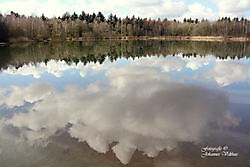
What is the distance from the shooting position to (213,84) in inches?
742

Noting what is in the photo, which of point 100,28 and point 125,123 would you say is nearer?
point 125,123

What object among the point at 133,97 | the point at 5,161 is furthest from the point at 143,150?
the point at 133,97

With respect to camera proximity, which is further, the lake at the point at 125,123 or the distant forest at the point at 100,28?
the distant forest at the point at 100,28

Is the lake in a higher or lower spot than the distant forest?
lower

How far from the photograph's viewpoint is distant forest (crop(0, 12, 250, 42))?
71.1 m

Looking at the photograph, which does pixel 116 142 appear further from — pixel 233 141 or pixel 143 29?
pixel 143 29

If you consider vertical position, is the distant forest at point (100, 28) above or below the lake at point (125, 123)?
above

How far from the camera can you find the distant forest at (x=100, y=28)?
7112 centimetres

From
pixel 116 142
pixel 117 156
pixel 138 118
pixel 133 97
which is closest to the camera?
pixel 117 156

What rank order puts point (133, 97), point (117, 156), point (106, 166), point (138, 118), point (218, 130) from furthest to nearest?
point (133, 97)
point (138, 118)
point (218, 130)
point (117, 156)
point (106, 166)

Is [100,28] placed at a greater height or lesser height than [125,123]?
greater

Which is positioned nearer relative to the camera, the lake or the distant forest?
the lake

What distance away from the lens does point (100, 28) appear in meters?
93.9

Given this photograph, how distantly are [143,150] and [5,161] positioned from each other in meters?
3.97
